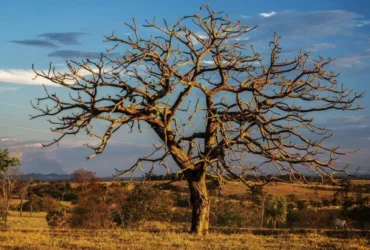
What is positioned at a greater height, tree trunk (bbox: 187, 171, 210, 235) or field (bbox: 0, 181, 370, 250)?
tree trunk (bbox: 187, 171, 210, 235)

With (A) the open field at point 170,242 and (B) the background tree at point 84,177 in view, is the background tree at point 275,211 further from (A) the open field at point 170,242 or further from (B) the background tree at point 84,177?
(A) the open field at point 170,242

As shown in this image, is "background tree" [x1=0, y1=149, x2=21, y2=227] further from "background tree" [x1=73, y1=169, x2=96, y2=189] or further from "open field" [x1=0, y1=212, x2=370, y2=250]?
"open field" [x1=0, y1=212, x2=370, y2=250]

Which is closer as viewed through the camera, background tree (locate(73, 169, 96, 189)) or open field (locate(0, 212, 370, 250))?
open field (locate(0, 212, 370, 250))

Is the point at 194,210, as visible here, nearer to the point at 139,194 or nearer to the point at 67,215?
the point at 139,194

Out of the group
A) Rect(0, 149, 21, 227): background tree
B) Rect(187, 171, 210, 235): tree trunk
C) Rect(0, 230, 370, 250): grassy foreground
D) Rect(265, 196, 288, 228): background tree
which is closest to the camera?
Rect(0, 230, 370, 250): grassy foreground

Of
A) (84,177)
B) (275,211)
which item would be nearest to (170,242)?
(84,177)

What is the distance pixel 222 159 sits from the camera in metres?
18.5

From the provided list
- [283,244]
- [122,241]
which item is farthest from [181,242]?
[283,244]

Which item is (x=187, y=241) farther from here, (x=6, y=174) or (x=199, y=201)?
(x=6, y=174)

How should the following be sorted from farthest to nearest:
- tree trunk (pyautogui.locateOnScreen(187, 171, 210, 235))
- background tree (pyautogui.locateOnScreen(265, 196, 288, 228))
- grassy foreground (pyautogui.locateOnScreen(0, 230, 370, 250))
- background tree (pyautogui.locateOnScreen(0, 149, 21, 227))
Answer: background tree (pyautogui.locateOnScreen(265, 196, 288, 228)), background tree (pyautogui.locateOnScreen(0, 149, 21, 227)), tree trunk (pyautogui.locateOnScreen(187, 171, 210, 235)), grassy foreground (pyautogui.locateOnScreen(0, 230, 370, 250))

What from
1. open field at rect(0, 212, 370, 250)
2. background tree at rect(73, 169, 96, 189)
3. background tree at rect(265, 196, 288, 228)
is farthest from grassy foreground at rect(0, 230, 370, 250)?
background tree at rect(265, 196, 288, 228)

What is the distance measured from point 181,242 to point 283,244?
2875 millimetres

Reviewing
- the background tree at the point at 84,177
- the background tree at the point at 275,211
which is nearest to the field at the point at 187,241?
the background tree at the point at 84,177

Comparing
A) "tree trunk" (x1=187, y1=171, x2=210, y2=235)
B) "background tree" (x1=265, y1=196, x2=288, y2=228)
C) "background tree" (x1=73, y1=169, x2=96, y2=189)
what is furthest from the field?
"background tree" (x1=265, y1=196, x2=288, y2=228)
